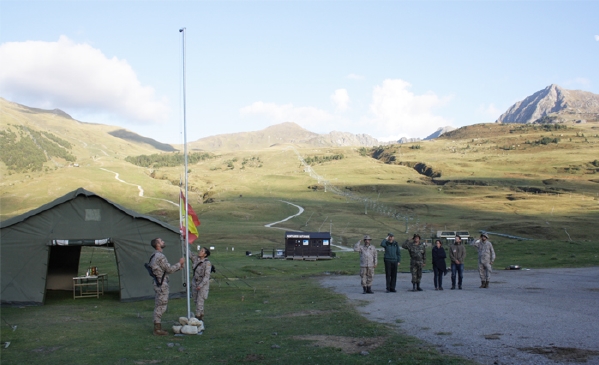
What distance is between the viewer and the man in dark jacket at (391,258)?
2309 centimetres

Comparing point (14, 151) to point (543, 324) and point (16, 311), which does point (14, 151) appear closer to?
point (16, 311)

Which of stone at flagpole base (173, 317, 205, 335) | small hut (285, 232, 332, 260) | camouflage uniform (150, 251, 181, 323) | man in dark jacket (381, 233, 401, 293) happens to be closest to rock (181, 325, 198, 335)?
stone at flagpole base (173, 317, 205, 335)

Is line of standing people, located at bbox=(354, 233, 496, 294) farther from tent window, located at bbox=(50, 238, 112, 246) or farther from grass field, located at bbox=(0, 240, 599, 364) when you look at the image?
tent window, located at bbox=(50, 238, 112, 246)

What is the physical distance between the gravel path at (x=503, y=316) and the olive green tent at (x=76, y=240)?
8584mm

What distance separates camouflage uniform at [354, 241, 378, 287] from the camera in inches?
901

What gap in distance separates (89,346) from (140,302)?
9387 mm

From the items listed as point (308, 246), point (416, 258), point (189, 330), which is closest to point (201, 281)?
point (189, 330)

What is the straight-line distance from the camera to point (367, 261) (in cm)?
2298

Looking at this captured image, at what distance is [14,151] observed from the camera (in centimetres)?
19650

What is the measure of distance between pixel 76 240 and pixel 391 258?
12698 mm

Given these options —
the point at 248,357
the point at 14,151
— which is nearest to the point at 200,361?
the point at 248,357

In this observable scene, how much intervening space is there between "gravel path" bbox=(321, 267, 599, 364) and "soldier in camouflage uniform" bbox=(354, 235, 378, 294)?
66 centimetres

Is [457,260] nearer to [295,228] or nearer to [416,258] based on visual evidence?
[416,258]

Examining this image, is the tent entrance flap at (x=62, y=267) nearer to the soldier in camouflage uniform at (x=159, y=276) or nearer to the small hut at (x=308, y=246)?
the soldier in camouflage uniform at (x=159, y=276)
